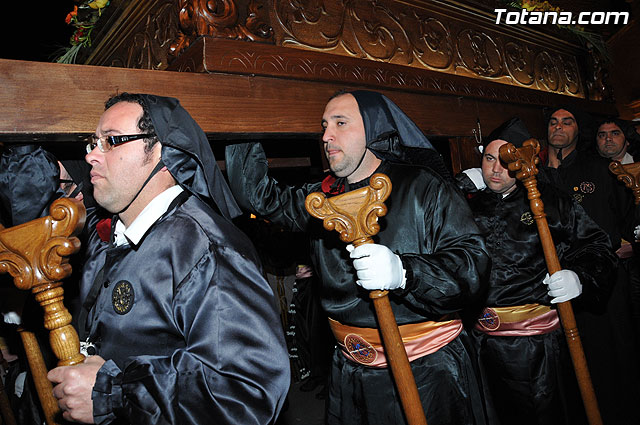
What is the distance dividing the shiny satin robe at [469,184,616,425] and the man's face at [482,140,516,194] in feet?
0.39

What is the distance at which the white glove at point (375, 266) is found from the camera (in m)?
1.77

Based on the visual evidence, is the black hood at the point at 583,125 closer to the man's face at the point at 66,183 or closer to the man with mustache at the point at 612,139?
the man with mustache at the point at 612,139

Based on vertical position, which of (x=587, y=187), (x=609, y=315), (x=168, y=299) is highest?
(x=168, y=299)

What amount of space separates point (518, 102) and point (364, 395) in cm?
342

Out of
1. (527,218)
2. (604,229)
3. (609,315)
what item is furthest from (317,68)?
(609,315)

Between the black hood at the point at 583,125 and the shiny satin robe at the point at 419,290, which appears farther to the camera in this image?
the black hood at the point at 583,125

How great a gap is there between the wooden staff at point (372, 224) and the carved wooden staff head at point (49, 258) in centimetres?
81

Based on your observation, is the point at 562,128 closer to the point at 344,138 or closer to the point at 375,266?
the point at 344,138

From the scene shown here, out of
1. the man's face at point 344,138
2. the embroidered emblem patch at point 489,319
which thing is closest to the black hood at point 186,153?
the man's face at point 344,138

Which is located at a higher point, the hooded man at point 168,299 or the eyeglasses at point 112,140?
the eyeglasses at point 112,140

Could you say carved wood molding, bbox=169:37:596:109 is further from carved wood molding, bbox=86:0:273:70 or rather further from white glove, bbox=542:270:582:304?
white glove, bbox=542:270:582:304

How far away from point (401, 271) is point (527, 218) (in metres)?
1.85

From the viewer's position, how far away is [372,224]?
5.64 ft

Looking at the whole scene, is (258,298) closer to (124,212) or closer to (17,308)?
(124,212)
